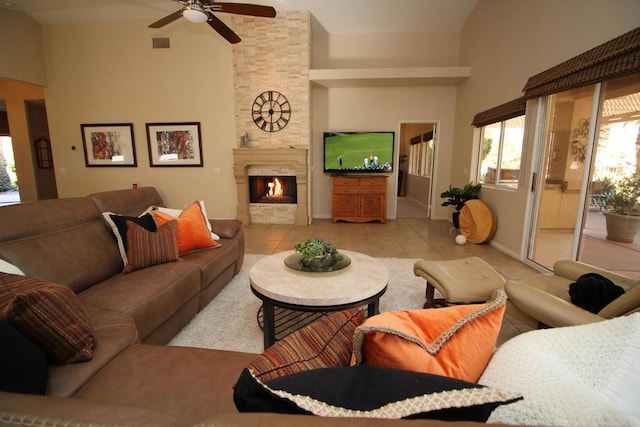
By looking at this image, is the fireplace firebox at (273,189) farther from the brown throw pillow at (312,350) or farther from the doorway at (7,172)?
the doorway at (7,172)

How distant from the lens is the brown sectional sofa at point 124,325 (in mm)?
574

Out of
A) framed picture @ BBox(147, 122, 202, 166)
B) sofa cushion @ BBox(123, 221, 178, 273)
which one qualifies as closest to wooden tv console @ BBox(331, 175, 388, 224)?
framed picture @ BBox(147, 122, 202, 166)

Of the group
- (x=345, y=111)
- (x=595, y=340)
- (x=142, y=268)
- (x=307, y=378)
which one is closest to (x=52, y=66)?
(x=345, y=111)

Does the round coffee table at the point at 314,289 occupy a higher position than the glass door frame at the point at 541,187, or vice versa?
the glass door frame at the point at 541,187

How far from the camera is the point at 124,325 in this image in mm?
1358

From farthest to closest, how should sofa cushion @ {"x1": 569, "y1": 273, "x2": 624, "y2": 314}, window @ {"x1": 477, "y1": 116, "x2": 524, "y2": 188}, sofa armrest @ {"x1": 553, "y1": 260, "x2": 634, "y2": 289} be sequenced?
window @ {"x1": 477, "y1": 116, "x2": 524, "y2": 188} < sofa armrest @ {"x1": 553, "y1": 260, "x2": 634, "y2": 289} < sofa cushion @ {"x1": 569, "y1": 273, "x2": 624, "y2": 314}

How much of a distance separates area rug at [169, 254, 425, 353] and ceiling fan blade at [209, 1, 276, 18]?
9.33 ft

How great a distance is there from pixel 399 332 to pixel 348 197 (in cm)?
510

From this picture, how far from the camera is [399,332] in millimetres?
636

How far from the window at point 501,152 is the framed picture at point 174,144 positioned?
523 centimetres

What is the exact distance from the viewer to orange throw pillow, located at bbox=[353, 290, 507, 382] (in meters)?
0.64

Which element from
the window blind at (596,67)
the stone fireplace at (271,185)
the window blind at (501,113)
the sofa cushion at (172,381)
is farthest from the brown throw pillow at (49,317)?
the window blind at (501,113)

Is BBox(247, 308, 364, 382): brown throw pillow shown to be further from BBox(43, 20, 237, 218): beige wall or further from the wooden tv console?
BBox(43, 20, 237, 218): beige wall

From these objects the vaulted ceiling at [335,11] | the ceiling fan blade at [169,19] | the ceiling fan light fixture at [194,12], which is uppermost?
the vaulted ceiling at [335,11]
